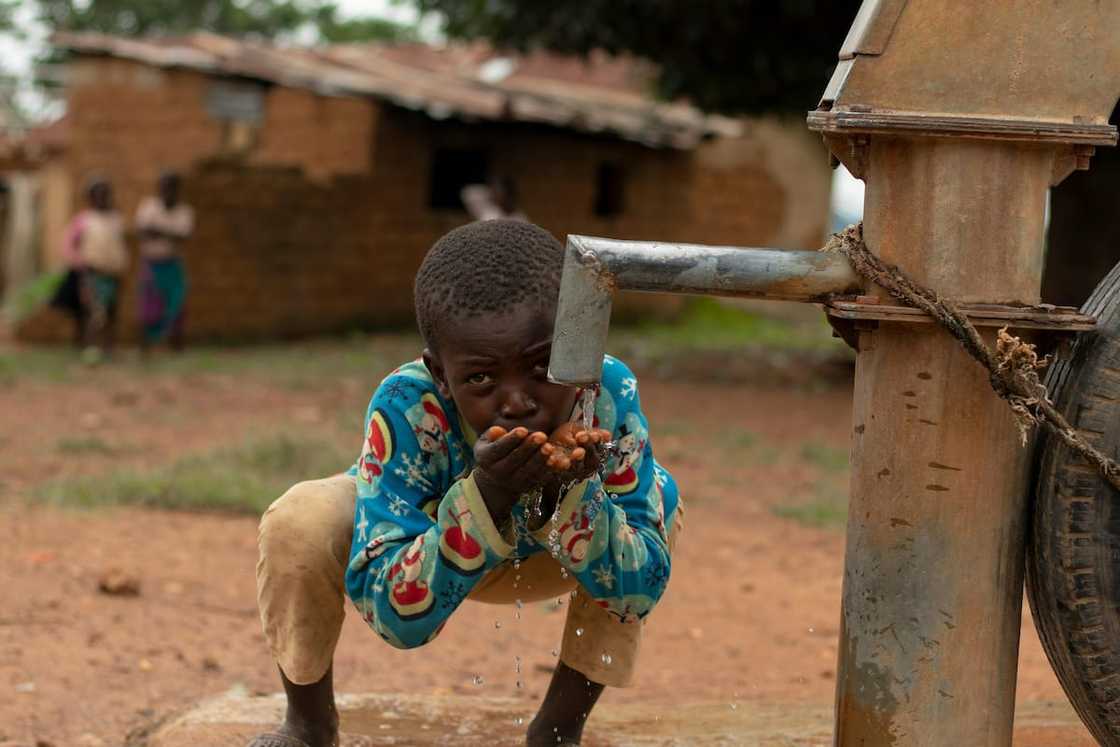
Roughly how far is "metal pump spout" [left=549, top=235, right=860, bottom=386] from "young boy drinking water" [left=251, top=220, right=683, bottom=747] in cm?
11

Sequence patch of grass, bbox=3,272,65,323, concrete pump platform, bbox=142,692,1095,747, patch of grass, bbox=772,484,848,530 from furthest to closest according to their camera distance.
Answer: patch of grass, bbox=3,272,65,323
patch of grass, bbox=772,484,848,530
concrete pump platform, bbox=142,692,1095,747

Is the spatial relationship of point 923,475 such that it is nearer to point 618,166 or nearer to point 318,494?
point 318,494

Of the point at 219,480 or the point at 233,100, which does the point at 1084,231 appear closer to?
the point at 219,480

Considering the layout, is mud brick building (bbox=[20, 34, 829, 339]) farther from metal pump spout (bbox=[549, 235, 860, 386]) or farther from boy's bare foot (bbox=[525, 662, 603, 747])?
metal pump spout (bbox=[549, 235, 860, 386])

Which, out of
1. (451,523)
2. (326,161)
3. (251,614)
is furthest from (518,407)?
(326,161)

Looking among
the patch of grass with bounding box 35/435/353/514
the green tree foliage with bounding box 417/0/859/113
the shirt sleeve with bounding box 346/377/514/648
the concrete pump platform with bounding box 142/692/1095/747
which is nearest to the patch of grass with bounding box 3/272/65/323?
the green tree foliage with bounding box 417/0/859/113

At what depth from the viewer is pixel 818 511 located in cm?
612

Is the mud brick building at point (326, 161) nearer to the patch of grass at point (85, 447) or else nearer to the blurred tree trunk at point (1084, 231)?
the blurred tree trunk at point (1084, 231)

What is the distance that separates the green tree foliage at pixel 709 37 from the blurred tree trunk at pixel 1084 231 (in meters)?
1.82

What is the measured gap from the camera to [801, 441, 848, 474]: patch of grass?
24.3 feet

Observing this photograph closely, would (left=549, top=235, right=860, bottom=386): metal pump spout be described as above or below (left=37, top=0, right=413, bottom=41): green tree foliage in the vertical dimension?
below

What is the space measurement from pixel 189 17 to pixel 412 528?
80.2 feet

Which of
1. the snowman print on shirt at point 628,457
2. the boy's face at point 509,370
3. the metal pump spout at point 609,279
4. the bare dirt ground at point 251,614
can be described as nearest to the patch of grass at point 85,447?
the bare dirt ground at point 251,614

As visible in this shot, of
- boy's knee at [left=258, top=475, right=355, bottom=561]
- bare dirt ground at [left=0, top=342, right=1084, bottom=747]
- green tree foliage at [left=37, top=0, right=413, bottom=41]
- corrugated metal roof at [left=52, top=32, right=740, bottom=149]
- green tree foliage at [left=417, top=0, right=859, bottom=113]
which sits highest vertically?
green tree foliage at [left=37, top=0, right=413, bottom=41]
